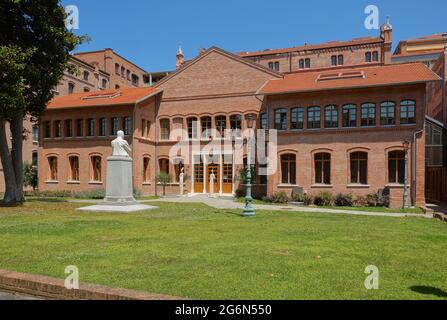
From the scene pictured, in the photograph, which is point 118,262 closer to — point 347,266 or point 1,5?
point 347,266

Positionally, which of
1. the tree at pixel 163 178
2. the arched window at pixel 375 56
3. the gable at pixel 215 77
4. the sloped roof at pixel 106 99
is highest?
the arched window at pixel 375 56

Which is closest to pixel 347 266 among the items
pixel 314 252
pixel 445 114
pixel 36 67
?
pixel 314 252

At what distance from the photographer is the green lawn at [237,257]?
558 centimetres

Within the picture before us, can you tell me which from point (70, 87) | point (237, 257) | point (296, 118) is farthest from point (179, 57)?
point (237, 257)

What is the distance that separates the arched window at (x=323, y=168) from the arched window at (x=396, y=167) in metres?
3.70

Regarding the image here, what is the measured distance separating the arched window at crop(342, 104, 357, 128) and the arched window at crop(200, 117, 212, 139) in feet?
34.1

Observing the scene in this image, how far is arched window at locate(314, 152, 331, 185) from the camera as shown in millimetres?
25391

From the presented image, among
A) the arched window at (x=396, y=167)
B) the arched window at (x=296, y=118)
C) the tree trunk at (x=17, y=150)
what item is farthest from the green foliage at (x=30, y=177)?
the arched window at (x=396, y=167)

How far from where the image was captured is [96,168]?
3155cm

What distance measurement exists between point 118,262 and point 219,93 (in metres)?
24.2

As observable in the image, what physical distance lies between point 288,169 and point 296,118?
3548mm

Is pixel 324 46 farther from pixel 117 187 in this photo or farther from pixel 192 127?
pixel 117 187

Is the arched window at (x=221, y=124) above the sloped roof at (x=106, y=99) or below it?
below

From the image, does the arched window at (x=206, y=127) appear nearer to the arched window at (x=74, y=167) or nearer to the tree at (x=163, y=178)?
the tree at (x=163, y=178)
